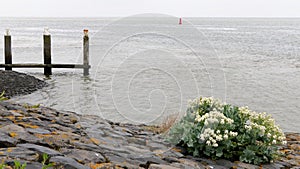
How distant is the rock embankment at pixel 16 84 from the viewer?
537 inches

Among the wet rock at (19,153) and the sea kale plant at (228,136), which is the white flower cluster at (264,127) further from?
the wet rock at (19,153)

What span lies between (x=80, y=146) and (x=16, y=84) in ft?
34.6

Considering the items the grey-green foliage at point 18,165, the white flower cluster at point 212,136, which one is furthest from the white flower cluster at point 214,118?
the grey-green foliage at point 18,165

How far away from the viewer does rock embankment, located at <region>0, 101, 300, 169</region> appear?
4074mm

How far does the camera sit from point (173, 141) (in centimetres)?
579

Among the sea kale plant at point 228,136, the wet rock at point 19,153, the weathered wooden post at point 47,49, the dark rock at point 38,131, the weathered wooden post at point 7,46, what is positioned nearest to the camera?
the wet rock at point 19,153

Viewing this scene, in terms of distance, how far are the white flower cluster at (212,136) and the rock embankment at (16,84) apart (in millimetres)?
9560

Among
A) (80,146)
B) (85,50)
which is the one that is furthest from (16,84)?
(80,146)

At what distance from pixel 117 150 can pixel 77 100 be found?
938cm

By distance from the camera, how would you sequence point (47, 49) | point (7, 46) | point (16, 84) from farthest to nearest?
point (47, 49)
point (7, 46)
point (16, 84)

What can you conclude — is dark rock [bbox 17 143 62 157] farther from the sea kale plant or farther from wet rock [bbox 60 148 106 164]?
the sea kale plant

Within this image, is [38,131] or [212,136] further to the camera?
[212,136]

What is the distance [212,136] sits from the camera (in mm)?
5406

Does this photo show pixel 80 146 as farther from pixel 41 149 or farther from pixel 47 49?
pixel 47 49
